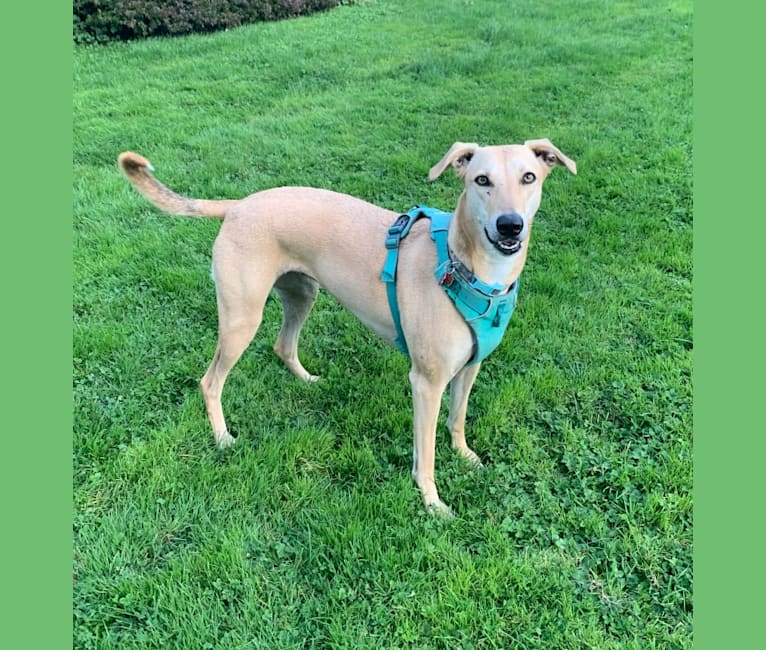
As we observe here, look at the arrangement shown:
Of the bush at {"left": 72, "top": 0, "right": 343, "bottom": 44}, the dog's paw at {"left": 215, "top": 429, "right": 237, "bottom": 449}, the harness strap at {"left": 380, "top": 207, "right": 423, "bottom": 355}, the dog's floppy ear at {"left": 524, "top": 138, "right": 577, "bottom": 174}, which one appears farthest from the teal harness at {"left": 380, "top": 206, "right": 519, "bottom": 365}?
the bush at {"left": 72, "top": 0, "right": 343, "bottom": 44}

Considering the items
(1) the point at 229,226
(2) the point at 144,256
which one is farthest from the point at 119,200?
(1) the point at 229,226

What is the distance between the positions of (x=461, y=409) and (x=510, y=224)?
1442mm

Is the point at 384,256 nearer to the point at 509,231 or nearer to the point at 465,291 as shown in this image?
the point at 465,291

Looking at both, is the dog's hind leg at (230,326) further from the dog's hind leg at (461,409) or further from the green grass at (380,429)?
the dog's hind leg at (461,409)

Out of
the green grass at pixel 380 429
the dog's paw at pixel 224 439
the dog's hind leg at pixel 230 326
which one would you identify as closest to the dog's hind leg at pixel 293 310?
the green grass at pixel 380 429

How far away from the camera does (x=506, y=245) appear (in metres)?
2.83

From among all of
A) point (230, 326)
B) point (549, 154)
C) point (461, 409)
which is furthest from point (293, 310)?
point (549, 154)

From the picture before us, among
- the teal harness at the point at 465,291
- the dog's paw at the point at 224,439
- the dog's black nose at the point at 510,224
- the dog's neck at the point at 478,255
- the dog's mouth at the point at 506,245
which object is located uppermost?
the dog's black nose at the point at 510,224

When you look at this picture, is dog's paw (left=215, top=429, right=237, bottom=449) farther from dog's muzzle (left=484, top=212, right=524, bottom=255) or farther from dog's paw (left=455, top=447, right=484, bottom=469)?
dog's muzzle (left=484, top=212, right=524, bottom=255)

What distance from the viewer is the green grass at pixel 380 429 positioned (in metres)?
2.84

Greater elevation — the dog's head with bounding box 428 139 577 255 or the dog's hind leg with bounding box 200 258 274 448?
the dog's head with bounding box 428 139 577 255

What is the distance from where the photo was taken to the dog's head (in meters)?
2.80

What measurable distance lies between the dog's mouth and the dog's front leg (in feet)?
2.82

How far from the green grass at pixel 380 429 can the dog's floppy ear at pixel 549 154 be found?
1.59 m
